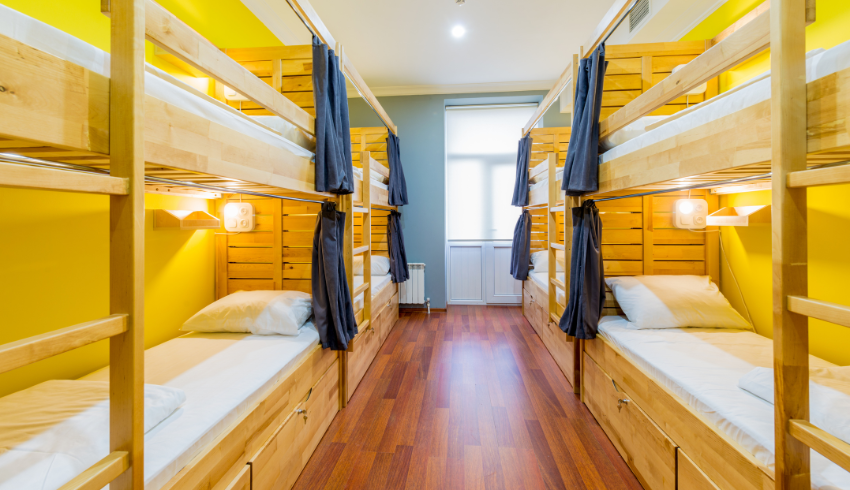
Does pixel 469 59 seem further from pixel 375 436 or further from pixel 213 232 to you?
pixel 375 436

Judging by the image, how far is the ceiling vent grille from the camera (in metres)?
2.68

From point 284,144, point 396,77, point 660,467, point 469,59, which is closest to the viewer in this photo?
point 660,467

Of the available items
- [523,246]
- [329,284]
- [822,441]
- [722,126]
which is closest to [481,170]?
[523,246]

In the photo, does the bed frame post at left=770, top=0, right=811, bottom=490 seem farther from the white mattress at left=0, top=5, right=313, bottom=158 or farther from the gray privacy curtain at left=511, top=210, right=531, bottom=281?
the gray privacy curtain at left=511, top=210, right=531, bottom=281

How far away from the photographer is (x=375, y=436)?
5.92 ft

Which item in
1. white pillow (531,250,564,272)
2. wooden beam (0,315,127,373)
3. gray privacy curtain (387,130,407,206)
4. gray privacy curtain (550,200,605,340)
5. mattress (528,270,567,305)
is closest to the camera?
wooden beam (0,315,127,373)

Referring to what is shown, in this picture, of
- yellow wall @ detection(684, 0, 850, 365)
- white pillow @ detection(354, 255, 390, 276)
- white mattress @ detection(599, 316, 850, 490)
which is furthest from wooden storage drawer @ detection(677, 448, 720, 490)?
white pillow @ detection(354, 255, 390, 276)

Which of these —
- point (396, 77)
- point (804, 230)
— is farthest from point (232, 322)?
point (396, 77)

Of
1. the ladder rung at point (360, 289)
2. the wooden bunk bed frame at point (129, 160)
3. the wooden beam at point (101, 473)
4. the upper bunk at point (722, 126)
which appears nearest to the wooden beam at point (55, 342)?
the wooden bunk bed frame at point (129, 160)

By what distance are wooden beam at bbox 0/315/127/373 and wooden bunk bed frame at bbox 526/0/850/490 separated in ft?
4.93

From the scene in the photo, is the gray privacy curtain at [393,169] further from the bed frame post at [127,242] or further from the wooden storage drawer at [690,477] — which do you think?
the wooden storage drawer at [690,477]

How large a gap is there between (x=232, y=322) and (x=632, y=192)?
2.64 meters

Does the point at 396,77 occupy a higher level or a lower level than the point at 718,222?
higher

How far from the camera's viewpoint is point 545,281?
3223mm
